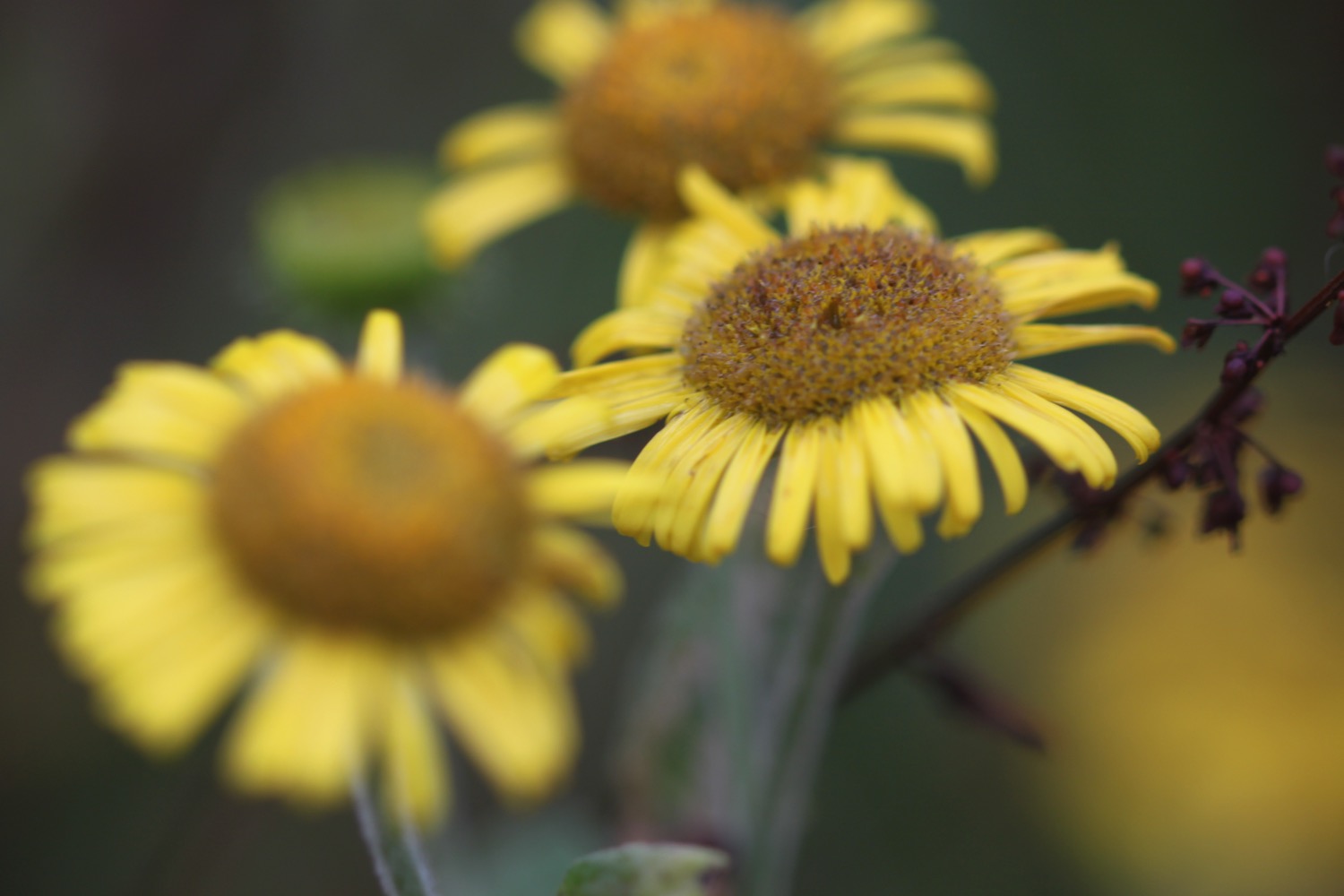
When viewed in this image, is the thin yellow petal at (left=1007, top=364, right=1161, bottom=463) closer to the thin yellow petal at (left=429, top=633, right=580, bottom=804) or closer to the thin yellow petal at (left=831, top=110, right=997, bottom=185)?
the thin yellow petal at (left=429, top=633, right=580, bottom=804)

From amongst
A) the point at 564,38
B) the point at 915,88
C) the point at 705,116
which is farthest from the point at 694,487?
the point at 564,38

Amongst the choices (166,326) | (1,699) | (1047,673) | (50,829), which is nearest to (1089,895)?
(1047,673)

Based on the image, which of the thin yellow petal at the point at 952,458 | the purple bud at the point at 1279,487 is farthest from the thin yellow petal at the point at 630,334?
the purple bud at the point at 1279,487

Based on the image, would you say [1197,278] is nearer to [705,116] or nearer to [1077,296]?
[1077,296]

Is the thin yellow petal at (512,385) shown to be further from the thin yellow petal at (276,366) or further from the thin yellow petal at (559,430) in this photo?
the thin yellow petal at (276,366)

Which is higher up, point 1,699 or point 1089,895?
point 1,699

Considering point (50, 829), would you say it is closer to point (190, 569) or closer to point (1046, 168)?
point (190, 569)
